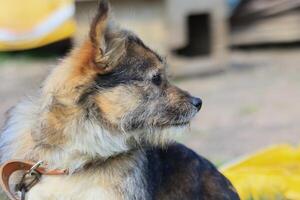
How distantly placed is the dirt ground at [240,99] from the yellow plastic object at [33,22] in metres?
0.32

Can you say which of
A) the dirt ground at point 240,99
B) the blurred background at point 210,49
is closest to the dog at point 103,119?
the dirt ground at point 240,99

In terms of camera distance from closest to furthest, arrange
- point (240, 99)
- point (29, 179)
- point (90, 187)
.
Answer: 1. point (90, 187)
2. point (29, 179)
3. point (240, 99)

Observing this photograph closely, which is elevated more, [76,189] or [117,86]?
[117,86]

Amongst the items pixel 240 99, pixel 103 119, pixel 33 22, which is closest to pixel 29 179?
pixel 103 119

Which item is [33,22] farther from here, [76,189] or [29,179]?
[76,189]

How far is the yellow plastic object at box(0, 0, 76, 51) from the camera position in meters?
11.7

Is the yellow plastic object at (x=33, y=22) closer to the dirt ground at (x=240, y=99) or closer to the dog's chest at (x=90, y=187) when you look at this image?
the dirt ground at (x=240, y=99)

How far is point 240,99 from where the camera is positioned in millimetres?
9312

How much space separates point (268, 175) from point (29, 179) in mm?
2172

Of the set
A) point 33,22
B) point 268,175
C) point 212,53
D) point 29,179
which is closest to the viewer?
point 29,179

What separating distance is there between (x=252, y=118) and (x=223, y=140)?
988 mm

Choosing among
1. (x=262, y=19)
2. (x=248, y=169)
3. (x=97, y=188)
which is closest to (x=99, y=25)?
(x=97, y=188)

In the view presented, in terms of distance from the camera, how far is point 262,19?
42.3ft

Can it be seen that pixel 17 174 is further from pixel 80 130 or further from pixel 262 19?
pixel 262 19
